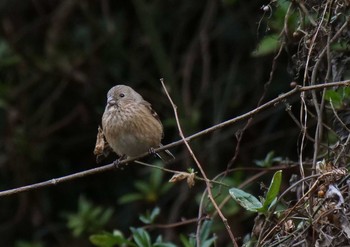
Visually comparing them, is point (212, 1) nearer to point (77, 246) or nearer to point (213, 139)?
point (213, 139)

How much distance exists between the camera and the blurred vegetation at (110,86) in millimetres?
7539

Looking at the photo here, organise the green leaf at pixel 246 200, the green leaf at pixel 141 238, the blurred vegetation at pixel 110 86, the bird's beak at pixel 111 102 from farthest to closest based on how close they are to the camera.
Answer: the blurred vegetation at pixel 110 86
the bird's beak at pixel 111 102
the green leaf at pixel 141 238
the green leaf at pixel 246 200

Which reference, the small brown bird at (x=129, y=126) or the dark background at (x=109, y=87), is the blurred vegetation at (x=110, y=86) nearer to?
the dark background at (x=109, y=87)

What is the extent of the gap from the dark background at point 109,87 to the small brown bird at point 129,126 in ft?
4.62

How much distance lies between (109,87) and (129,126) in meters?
2.34

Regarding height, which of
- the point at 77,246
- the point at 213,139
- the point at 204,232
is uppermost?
the point at 204,232

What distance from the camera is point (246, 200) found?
12.6 ft

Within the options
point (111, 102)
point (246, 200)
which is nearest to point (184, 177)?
point (246, 200)

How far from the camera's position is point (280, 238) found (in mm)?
3836

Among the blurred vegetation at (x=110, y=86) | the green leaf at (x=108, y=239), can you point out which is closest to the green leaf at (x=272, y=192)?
the green leaf at (x=108, y=239)

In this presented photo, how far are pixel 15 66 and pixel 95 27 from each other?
77 cm

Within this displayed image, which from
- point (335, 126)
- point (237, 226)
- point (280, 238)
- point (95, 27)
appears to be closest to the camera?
point (280, 238)

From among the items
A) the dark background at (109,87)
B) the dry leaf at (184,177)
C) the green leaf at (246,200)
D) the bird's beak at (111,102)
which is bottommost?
the dark background at (109,87)

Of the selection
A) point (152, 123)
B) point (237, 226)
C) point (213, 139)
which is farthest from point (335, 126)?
point (213, 139)
